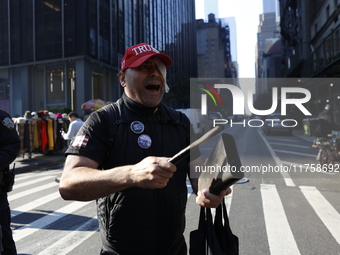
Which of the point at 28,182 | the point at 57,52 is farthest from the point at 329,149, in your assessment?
the point at 57,52

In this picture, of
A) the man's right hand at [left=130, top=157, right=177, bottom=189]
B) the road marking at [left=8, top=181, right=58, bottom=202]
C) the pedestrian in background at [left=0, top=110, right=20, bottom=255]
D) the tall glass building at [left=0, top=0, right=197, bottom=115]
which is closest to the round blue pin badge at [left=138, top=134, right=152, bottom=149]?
the man's right hand at [left=130, top=157, right=177, bottom=189]

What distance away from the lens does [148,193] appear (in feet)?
5.66

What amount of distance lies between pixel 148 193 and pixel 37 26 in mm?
27561

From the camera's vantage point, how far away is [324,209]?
5.33m

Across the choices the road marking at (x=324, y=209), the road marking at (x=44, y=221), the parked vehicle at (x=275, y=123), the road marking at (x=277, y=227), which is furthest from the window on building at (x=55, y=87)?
the parked vehicle at (x=275, y=123)

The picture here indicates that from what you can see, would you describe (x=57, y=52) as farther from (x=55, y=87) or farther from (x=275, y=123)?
(x=275, y=123)

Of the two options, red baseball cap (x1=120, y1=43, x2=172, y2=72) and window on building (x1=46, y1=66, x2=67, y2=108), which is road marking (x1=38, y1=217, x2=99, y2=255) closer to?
red baseball cap (x1=120, y1=43, x2=172, y2=72)

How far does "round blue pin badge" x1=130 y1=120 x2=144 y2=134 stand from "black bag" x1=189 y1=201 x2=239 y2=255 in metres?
0.60

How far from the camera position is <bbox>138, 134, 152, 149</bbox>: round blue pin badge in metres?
1.75

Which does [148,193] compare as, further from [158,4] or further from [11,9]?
[158,4]

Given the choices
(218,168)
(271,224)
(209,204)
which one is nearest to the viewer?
(218,168)

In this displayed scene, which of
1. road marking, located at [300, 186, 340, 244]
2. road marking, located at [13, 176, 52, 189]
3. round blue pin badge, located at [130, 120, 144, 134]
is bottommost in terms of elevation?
road marking, located at [300, 186, 340, 244]

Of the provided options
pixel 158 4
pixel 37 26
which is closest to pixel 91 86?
pixel 37 26

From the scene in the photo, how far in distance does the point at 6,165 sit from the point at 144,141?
1.83 metres
